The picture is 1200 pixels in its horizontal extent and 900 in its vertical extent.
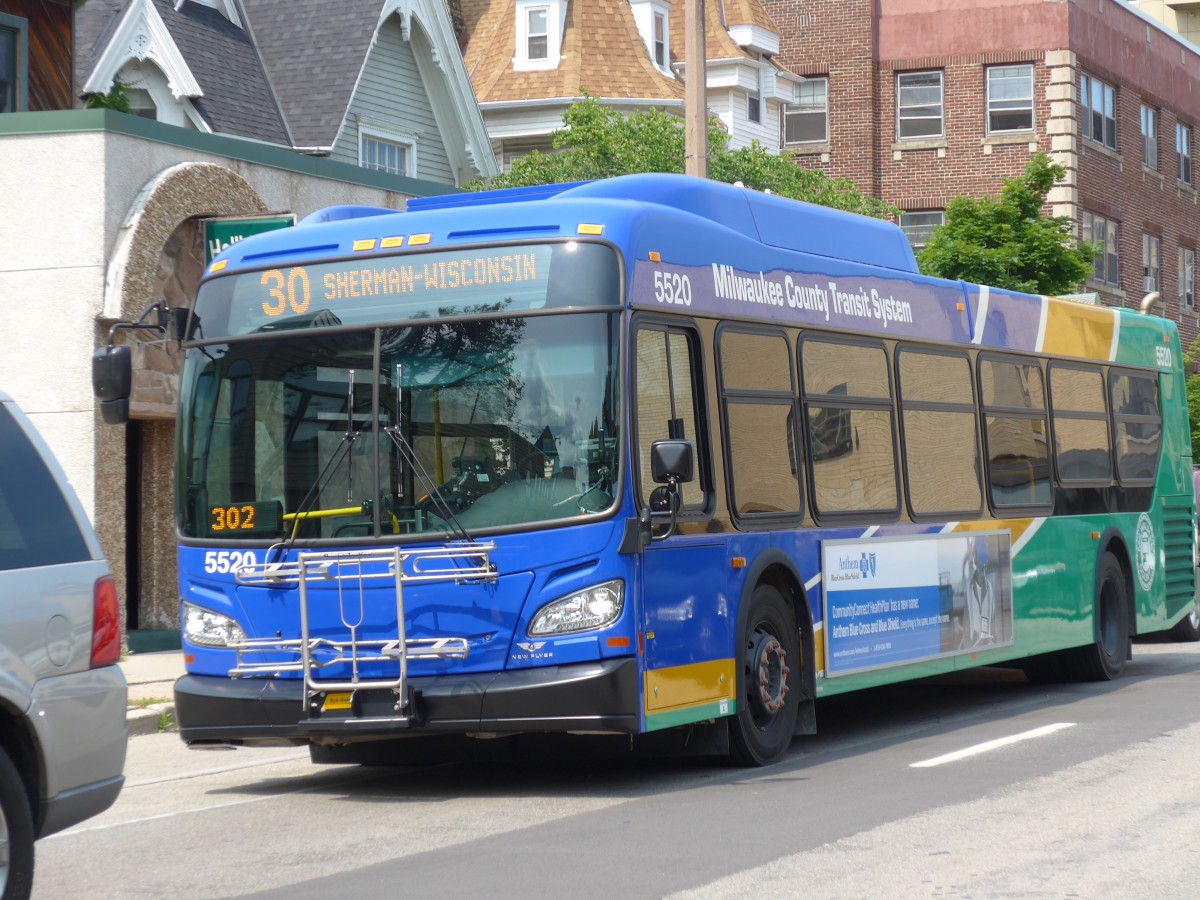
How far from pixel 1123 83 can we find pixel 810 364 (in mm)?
37727

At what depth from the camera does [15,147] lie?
679 inches

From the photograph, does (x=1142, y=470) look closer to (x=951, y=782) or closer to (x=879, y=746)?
(x=879, y=746)

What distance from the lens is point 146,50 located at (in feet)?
76.6

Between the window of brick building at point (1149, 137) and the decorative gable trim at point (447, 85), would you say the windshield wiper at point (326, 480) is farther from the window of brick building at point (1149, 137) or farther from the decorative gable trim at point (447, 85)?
the window of brick building at point (1149, 137)

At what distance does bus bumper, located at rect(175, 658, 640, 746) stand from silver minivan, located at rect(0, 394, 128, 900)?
2.72 meters

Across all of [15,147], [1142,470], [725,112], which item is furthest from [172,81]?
[725,112]

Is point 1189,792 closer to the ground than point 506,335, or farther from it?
closer to the ground

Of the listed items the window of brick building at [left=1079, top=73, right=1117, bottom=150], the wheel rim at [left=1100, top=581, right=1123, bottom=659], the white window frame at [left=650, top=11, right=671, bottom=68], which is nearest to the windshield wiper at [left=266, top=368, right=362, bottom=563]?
the wheel rim at [left=1100, top=581, right=1123, bottom=659]

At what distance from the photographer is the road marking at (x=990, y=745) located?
1051cm

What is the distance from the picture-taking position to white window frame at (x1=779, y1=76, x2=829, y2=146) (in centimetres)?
4500

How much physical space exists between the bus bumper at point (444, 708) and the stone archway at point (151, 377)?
25.1 feet

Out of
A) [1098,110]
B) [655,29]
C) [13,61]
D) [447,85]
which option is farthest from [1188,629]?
[1098,110]

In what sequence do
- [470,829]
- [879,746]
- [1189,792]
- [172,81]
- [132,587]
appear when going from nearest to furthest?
1. [470,829]
2. [1189,792]
3. [879,746]
4. [132,587]
5. [172,81]

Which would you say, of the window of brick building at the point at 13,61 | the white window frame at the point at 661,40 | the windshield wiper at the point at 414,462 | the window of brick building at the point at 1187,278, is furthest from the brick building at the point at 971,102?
the windshield wiper at the point at 414,462
